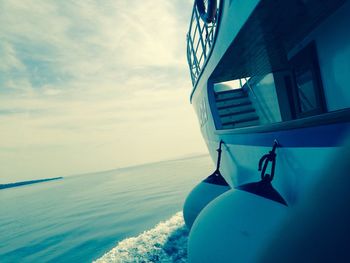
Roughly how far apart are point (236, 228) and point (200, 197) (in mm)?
4039

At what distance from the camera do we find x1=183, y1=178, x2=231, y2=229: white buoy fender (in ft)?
21.8

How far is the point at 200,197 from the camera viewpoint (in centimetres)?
674

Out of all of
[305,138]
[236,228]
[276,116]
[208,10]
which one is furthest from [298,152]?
[276,116]

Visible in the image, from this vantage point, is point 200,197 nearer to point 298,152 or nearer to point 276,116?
point 276,116

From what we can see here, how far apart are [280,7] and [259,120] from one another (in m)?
4.36

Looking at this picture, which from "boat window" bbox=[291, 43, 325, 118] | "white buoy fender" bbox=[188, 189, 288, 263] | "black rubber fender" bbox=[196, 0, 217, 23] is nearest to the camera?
"white buoy fender" bbox=[188, 189, 288, 263]

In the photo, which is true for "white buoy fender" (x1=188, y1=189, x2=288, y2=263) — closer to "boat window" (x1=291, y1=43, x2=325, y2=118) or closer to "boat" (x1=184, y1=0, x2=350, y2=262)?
"boat" (x1=184, y1=0, x2=350, y2=262)

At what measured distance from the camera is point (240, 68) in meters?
5.65

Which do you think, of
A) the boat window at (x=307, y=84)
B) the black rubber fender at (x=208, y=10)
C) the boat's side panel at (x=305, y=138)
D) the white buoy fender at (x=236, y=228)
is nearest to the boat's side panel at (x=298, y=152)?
the boat's side panel at (x=305, y=138)

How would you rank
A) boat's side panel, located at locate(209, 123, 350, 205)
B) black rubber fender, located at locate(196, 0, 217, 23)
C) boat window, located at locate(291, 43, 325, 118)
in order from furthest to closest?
black rubber fender, located at locate(196, 0, 217, 23), boat window, located at locate(291, 43, 325, 118), boat's side panel, located at locate(209, 123, 350, 205)

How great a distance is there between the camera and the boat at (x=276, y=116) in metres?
2.45

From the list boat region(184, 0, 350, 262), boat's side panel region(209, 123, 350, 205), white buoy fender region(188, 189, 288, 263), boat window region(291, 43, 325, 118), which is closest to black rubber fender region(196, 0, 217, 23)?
boat region(184, 0, 350, 262)

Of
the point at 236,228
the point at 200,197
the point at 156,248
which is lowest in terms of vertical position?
the point at 156,248

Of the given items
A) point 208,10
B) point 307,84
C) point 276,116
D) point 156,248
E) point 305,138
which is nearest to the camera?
point 305,138
